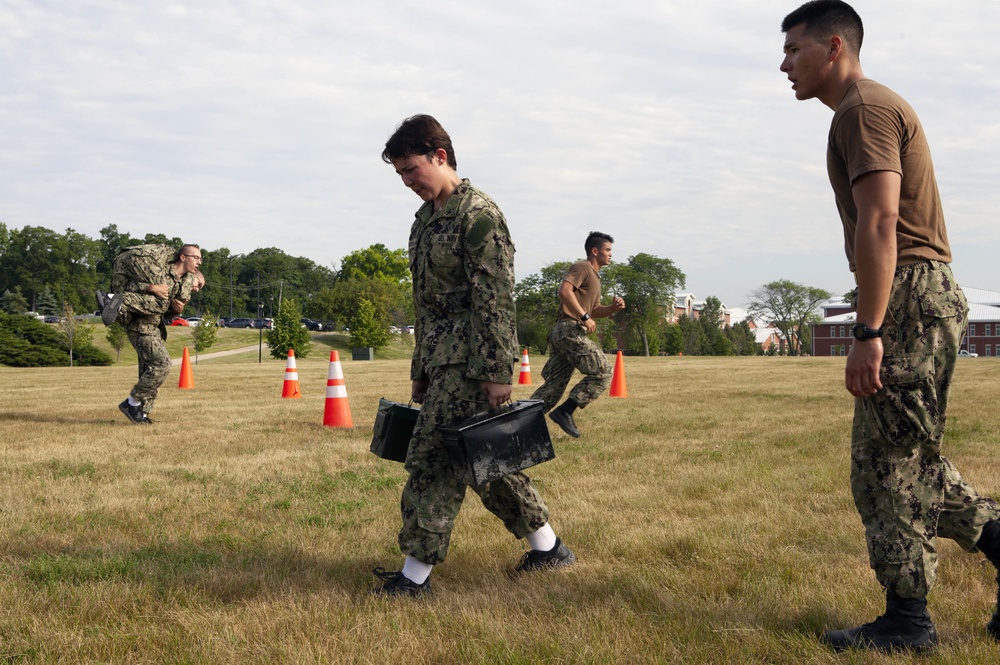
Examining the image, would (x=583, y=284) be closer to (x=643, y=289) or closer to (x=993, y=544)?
(x=993, y=544)

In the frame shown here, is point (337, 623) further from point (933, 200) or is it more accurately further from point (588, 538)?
point (933, 200)

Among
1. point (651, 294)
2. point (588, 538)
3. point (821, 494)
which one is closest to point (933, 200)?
point (588, 538)

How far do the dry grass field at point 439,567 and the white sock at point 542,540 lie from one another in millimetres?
143

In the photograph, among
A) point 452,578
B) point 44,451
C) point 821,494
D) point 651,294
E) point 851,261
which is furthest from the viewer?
point 651,294

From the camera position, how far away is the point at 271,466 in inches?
270

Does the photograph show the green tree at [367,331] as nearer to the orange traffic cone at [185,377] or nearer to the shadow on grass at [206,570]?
the orange traffic cone at [185,377]

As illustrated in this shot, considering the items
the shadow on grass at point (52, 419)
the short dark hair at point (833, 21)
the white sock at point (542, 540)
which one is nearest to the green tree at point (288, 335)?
A: the shadow on grass at point (52, 419)

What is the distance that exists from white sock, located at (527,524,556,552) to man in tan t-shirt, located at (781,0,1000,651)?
138cm

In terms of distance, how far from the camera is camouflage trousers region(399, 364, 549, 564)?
357 centimetres

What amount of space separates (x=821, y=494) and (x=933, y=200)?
10.3 ft

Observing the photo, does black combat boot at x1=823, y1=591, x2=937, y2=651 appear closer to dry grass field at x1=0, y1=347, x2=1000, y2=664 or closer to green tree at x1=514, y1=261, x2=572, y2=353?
dry grass field at x1=0, y1=347, x2=1000, y2=664

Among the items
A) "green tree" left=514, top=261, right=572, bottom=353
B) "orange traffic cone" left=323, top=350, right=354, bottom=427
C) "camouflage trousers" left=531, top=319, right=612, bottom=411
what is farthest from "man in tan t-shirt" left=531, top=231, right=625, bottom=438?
"green tree" left=514, top=261, right=572, bottom=353

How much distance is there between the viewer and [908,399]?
2719 mm

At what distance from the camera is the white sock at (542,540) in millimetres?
3922
